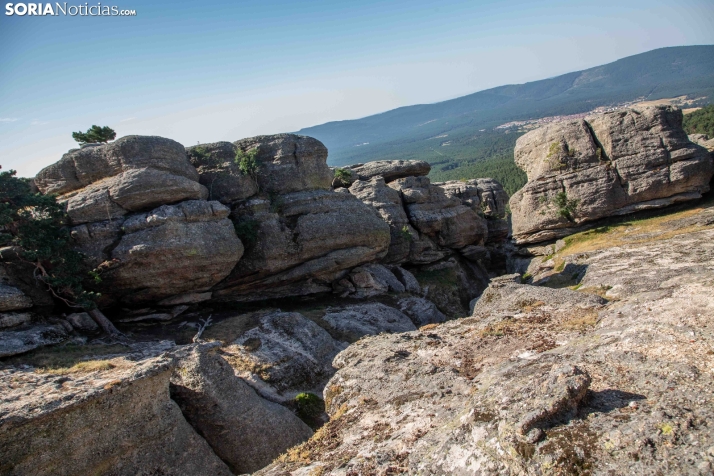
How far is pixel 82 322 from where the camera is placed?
22.7m

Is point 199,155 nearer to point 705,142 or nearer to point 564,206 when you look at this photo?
point 564,206

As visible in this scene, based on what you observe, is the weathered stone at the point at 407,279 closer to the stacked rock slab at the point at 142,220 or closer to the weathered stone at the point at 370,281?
the weathered stone at the point at 370,281

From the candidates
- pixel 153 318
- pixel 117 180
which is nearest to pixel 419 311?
pixel 153 318

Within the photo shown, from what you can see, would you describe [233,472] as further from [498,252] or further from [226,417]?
[498,252]

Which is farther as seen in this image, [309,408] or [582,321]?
[309,408]

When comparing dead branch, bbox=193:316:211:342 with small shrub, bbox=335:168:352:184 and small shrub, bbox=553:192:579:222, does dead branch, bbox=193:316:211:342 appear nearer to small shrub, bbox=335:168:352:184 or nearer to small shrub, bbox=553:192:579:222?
small shrub, bbox=335:168:352:184

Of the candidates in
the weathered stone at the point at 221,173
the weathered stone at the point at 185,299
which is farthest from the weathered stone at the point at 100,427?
the weathered stone at the point at 221,173

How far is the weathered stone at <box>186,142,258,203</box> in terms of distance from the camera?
1171 inches

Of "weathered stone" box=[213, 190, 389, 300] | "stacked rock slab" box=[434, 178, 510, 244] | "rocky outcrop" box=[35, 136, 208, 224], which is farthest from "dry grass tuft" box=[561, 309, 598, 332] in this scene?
"stacked rock slab" box=[434, 178, 510, 244]

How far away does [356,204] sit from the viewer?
105 feet

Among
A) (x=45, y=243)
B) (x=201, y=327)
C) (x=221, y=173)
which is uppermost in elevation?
(x=221, y=173)

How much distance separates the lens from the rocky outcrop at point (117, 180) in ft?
81.0

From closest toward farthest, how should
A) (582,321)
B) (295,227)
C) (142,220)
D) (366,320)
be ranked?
(582,321) < (142,220) < (366,320) < (295,227)

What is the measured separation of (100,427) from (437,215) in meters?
30.9
